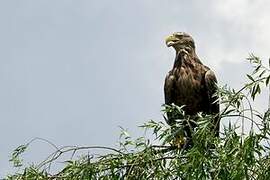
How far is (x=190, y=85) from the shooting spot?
8797 mm

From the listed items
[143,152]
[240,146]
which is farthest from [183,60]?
[240,146]

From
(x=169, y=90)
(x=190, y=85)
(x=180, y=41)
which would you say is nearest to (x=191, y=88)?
(x=190, y=85)

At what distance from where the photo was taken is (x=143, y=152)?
555 cm

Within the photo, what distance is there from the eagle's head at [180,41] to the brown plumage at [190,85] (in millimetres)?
47

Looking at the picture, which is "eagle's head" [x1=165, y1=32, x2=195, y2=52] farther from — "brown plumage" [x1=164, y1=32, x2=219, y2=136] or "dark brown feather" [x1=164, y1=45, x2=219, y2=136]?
"dark brown feather" [x1=164, y1=45, x2=219, y2=136]

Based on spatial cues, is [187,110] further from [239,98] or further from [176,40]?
[239,98]

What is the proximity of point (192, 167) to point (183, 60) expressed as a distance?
4.24 meters

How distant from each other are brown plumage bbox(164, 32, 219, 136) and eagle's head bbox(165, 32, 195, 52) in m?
0.05

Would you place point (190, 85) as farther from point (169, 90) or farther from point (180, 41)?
point (180, 41)

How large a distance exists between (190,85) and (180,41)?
0.76 metres

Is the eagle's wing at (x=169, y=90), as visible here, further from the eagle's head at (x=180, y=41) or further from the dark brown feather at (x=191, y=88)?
the eagle's head at (x=180, y=41)

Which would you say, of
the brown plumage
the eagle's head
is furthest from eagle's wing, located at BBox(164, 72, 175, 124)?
the eagle's head

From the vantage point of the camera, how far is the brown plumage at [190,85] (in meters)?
8.65

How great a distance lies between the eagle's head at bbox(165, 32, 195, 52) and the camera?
30.8ft
